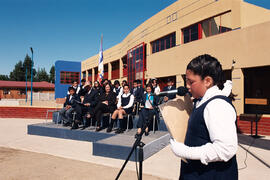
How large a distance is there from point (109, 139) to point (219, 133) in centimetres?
434

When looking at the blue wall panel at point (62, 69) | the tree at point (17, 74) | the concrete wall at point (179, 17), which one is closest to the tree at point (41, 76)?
the tree at point (17, 74)

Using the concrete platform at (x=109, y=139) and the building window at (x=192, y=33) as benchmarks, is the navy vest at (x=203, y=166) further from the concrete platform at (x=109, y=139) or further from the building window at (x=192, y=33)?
the building window at (x=192, y=33)

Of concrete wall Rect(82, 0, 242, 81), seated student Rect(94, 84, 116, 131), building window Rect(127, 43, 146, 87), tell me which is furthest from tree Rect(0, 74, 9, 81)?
seated student Rect(94, 84, 116, 131)

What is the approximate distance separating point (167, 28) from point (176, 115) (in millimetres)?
11432

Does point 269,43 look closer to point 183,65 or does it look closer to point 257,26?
point 257,26

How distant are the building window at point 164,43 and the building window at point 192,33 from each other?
94 cm

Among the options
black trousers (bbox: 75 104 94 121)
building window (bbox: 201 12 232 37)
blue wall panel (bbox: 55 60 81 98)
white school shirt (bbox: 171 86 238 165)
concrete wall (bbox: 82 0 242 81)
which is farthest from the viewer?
→ blue wall panel (bbox: 55 60 81 98)

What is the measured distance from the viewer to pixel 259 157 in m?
4.50

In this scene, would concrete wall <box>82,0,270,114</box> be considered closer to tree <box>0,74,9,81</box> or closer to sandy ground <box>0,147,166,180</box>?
sandy ground <box>0,147,166,180</box>

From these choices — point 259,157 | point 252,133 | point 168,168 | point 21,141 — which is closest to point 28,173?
point 168,168

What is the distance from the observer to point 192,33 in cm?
1020

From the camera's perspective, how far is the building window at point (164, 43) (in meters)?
11.6

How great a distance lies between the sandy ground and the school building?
562 cm

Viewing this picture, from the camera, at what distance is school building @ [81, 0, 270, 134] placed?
7.33 m
